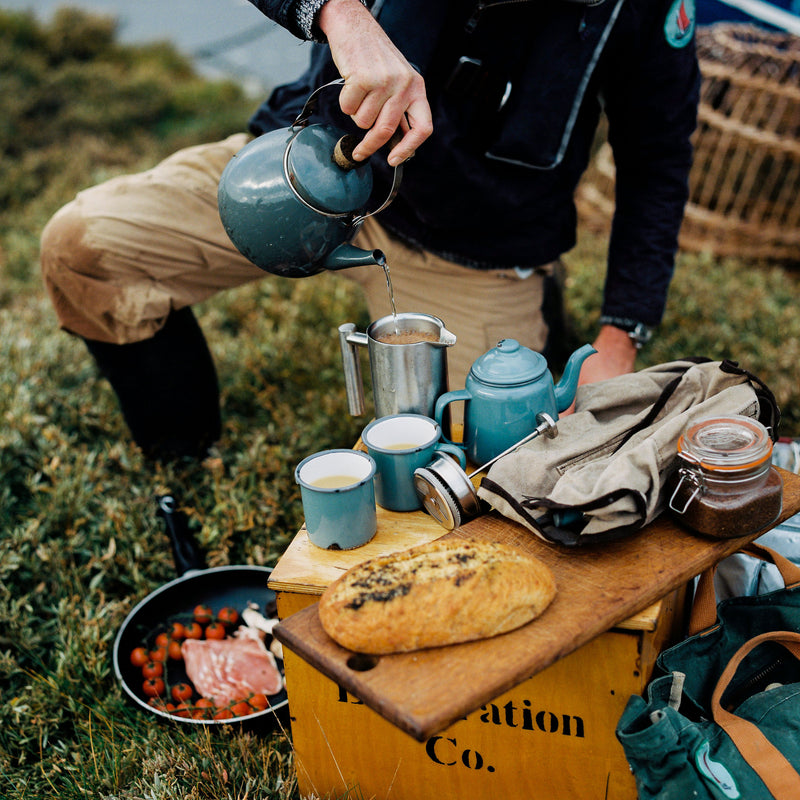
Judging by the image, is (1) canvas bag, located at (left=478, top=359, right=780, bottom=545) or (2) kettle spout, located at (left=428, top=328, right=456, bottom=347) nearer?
(1) canvas bag, located at (left=478, top=359, right=780, bottom=545)

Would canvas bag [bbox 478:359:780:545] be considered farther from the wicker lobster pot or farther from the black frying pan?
the wicker lobster pot

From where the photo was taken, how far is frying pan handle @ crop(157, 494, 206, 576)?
8.01 ft

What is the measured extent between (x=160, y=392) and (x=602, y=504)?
174 cm

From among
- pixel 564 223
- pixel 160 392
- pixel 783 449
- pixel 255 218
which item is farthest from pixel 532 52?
pixel 160 392

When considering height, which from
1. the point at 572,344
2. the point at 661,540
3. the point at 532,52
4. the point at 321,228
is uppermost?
the point at 532,52

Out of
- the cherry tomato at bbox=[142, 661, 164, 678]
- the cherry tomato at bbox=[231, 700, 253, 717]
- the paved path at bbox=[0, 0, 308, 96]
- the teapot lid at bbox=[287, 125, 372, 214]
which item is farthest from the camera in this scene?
the paved path at bbox=[0, 0, 308, 96]

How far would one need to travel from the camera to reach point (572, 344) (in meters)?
3.59

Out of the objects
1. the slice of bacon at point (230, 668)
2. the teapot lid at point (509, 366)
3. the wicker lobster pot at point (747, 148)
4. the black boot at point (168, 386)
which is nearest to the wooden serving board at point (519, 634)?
the teapot lid at point (509, 366)

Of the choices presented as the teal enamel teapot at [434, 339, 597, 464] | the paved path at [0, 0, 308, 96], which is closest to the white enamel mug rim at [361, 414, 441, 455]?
the teal enamel teapot at [434, 339, 597, 464]

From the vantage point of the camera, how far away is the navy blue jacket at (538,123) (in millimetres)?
2248

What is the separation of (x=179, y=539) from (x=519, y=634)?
142cm

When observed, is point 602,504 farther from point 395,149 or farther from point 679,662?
point 395,149

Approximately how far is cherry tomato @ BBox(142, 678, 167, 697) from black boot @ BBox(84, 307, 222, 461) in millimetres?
1009

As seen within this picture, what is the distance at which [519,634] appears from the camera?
4.40 ft
